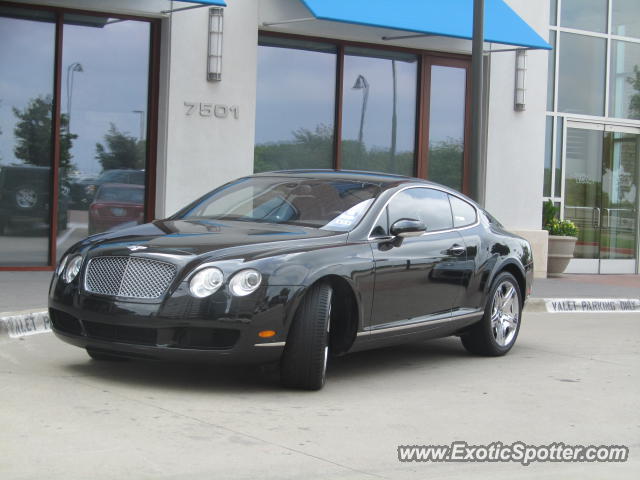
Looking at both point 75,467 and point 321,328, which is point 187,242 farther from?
point 75,467

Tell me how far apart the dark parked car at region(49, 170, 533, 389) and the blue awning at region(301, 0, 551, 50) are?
5681mm

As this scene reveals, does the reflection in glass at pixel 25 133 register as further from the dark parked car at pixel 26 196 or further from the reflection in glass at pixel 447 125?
the reflection in glass at pixel 447 125

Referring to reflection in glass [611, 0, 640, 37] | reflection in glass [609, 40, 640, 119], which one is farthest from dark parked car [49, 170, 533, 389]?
reflection in glass [611, 0, 640, 37]

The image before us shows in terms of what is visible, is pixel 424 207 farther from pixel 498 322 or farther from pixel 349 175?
pixel 498 322

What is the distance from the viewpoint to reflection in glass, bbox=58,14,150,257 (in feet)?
44.3

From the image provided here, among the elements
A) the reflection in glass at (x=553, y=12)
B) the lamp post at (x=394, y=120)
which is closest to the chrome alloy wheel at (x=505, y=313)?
the lamp post at (x=394, y=120)

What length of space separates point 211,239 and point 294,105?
8986mm

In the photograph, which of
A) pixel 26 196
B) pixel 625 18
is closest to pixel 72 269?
pixel 26 196

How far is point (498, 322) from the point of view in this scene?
866 centimetres

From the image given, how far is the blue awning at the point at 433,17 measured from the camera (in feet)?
44.4

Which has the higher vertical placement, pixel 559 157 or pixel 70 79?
pixel 70 79

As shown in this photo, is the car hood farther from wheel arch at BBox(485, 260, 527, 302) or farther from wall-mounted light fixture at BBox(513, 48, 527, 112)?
wall-mounted light fixture at BBox(513, 48, 527, 112)

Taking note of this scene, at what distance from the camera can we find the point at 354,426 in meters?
5.73

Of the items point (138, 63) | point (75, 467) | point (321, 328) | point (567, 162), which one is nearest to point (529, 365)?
point (321, 328)
